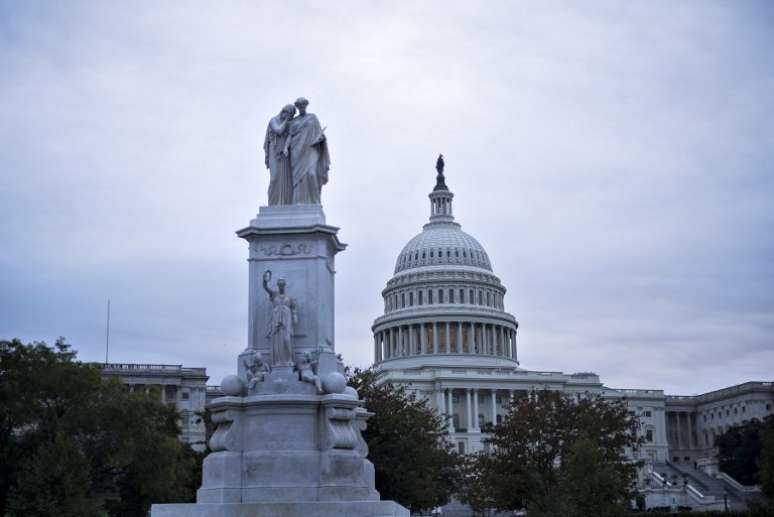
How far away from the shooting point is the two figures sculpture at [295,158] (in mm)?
25562

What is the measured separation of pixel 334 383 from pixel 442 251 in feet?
523

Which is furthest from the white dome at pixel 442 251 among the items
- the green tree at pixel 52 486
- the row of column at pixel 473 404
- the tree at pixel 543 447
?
the green tree at pixel 52 486

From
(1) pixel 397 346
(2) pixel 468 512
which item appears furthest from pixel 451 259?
(2) pixel 468 512

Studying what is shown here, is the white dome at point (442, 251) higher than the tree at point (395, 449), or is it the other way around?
the white dome at point (442, 251)

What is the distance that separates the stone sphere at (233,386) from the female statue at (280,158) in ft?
14.2

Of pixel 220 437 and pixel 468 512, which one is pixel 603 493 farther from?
pixel 468 512

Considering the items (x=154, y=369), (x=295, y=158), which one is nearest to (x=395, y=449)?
(x=295, y=158)

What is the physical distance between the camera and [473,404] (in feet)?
533

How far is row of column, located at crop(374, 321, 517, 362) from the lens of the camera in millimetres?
174125

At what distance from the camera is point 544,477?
6262 centimetres

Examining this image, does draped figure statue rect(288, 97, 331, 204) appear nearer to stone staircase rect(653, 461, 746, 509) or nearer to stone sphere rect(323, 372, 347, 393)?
stone sphere rect(323, 372, 347, 393)

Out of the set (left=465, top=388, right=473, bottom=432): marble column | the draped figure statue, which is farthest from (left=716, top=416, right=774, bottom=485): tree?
the draped figure statue

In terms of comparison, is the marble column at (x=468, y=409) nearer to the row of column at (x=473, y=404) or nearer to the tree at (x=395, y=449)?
the row of column at (x=473, y=404)

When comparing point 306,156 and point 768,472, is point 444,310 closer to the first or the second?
point 768,472
